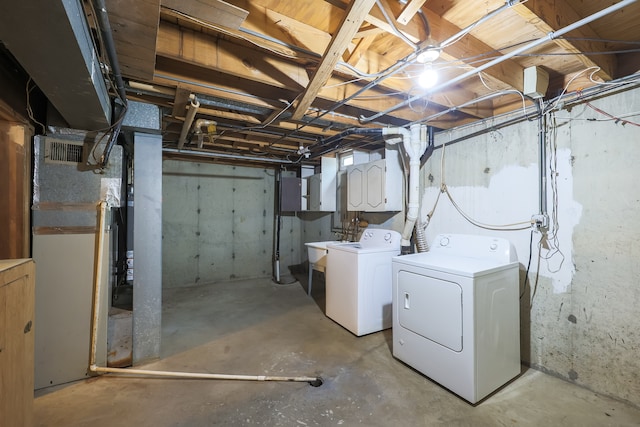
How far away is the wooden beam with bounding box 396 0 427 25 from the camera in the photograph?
1141 mm

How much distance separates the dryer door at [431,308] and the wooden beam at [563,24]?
1521 mm

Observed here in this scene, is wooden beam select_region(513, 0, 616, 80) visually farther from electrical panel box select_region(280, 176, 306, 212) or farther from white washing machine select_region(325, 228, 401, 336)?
electrical panel box select_region(280, 176, 306, 212)

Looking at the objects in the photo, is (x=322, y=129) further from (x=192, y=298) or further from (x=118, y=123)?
(x=192, y=298)

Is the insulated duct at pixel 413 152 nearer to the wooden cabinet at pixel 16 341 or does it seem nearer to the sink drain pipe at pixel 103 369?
the sink drain pipe at pixel 103 369

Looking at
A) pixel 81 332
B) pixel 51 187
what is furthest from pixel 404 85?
pixel 81 332

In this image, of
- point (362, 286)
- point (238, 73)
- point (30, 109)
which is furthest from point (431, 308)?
point (30, 109)

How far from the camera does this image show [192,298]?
3.98 metres

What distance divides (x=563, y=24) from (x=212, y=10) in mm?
1732

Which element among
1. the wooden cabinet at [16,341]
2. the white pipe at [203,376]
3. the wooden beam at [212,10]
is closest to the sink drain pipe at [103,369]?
the white pipe at [203,376]

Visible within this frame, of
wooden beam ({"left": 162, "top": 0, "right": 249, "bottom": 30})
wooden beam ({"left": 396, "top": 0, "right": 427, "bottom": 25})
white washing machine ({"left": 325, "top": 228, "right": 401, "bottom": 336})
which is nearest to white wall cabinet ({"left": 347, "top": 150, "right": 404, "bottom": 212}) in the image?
white washing machine ({"left": 325, "top": 228, "right": 401, "bottom": 336})

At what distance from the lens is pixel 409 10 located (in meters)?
1.18

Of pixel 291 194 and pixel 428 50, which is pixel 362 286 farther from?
pixel 291 194

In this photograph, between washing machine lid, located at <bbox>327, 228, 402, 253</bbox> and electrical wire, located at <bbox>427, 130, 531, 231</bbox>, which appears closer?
electrical wire, located at <bbox>427, 130, 531, 231</bbox>

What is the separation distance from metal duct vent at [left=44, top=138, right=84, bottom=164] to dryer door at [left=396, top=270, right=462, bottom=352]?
2.74 m
